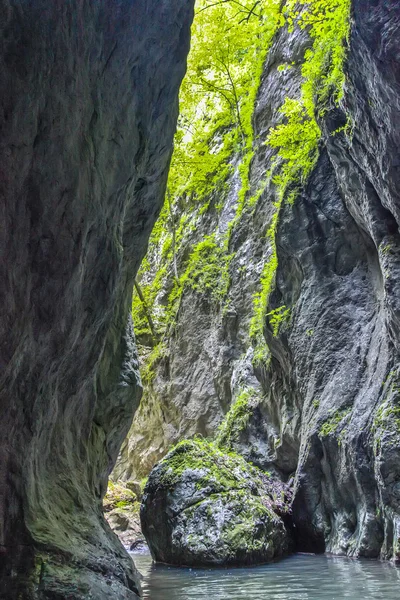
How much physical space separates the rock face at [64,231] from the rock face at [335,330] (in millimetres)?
3394

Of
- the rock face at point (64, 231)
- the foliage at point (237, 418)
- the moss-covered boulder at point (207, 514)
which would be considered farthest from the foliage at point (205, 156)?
the rock face at point (64, 231)

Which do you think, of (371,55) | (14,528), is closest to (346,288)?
(371,55)

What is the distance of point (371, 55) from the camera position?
24.8 feet

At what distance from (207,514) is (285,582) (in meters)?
3.00

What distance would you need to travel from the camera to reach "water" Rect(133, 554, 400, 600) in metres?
5.92

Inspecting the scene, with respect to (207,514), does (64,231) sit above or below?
above

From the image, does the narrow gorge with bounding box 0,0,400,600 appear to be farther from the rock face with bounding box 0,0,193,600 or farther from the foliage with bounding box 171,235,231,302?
the foliage with bounding box 171,235,231,302

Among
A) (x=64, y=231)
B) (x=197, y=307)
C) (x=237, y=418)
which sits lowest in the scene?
(x=237, y=418)

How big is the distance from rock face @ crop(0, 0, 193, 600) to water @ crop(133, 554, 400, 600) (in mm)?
1121

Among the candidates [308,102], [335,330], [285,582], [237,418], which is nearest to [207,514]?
[285,582]

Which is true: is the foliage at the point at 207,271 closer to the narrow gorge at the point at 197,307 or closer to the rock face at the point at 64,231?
the narrow gorge at the point at 197,307

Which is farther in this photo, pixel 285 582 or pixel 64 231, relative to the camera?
pixel 285 582

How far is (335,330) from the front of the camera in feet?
38.5

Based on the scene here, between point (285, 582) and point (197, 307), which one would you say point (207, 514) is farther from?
point (197, 307)
